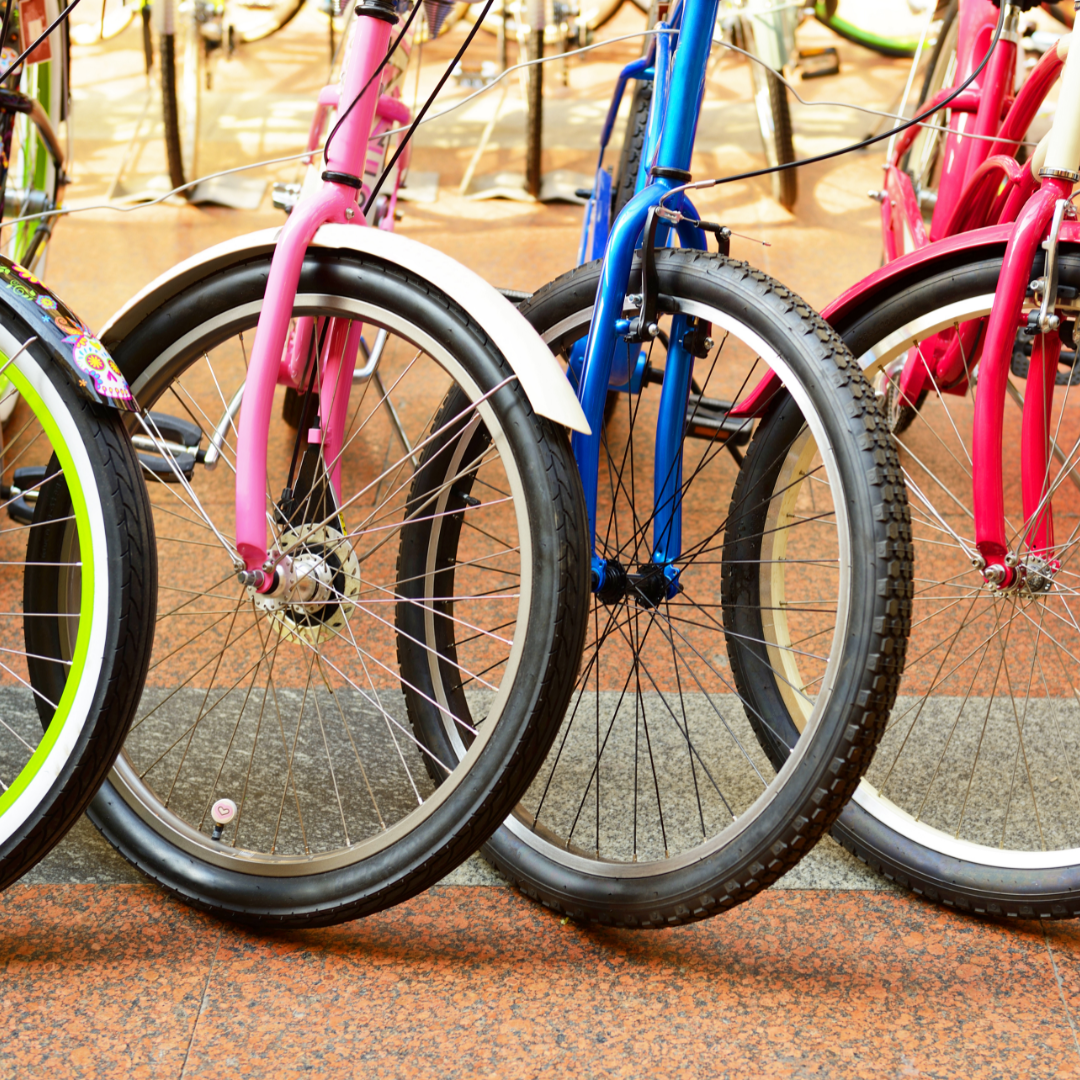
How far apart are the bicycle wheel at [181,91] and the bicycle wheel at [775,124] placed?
2063mm

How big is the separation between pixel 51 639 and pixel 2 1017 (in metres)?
0.53

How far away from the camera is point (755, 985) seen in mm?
1605

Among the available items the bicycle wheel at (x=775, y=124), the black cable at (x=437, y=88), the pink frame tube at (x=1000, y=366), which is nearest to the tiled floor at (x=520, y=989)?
the pink frame tube at (x=1000, y=366)

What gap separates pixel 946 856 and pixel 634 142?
157 cm

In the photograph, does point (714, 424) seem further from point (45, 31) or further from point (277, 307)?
point (45, 31)

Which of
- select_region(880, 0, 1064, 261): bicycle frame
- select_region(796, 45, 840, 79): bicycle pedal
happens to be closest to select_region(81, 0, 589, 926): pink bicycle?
select_region(880, 0, 1064, 261): bicycle frame

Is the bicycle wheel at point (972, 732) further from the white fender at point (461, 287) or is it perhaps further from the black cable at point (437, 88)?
the black cable at point (437, 88)

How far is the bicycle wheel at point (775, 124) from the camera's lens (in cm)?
426

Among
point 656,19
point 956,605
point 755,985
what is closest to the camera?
point 755,985

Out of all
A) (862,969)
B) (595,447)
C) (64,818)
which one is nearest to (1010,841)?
(862,969)

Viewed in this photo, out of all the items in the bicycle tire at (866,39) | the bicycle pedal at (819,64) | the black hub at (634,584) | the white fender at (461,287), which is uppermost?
the white fender at (461,287)

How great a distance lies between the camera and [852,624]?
1445mm

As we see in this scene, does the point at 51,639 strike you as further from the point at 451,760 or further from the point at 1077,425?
the point at 1077,425

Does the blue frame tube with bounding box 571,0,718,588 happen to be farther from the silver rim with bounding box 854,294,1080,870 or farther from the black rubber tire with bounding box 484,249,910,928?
the silver rim with bounding box 854,294,1080,870
